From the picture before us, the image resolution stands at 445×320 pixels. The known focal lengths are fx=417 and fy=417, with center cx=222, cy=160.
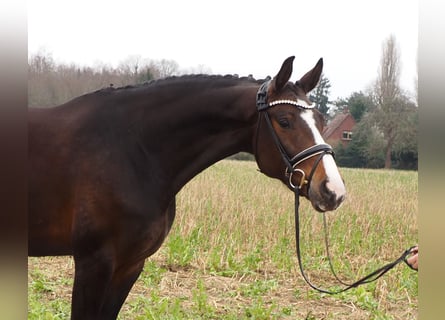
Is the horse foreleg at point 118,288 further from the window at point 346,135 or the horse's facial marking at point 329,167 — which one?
the window at point 346,135

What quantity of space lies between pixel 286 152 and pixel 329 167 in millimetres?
305

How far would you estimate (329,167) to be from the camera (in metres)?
2.28

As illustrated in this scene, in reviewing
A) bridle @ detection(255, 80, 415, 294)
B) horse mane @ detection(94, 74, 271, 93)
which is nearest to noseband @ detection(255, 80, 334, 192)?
bridle @ detection(255, 80, 415, 294)

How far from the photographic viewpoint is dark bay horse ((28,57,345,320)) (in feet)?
8.01

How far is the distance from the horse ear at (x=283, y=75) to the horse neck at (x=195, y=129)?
20 centimetres

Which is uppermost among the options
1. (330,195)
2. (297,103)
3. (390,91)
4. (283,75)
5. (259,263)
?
(390,91)

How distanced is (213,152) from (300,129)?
0.61 metres

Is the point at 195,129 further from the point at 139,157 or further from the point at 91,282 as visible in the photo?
the point at 91,282

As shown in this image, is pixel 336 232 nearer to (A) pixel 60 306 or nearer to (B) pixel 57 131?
(A) pixel 60 306

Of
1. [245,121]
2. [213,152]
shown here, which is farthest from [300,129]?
[213,152]

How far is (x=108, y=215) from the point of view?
2.46m

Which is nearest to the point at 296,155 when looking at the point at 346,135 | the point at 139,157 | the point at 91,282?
the point at 139,157

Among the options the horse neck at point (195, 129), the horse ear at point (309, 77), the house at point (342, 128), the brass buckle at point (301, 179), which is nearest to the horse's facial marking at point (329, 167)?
the brass buckle at point (301, 179)

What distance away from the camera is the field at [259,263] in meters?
4.57
